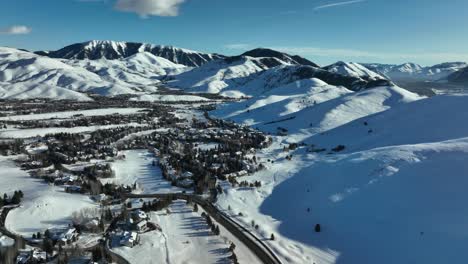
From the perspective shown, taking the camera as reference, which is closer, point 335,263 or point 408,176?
point 335,263

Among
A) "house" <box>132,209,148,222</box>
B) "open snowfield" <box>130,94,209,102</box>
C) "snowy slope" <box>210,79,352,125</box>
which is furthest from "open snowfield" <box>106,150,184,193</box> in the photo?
"open snowfield" <box>130,94,209,102</box>

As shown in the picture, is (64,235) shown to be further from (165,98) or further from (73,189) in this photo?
(165,98)

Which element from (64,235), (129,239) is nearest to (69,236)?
(64,235)

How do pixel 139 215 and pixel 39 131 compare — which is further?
pixel 39 131

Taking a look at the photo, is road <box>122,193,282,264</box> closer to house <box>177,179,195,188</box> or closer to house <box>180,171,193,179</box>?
house <box>177,179,195,188</box>

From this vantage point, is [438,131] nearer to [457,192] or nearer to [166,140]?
[457,192]

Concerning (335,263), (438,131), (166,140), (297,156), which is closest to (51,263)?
(335,263)
